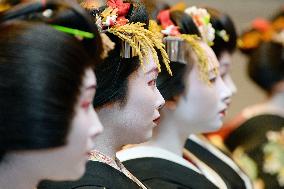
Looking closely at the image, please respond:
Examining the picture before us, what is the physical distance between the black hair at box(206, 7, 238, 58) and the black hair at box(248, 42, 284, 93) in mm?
705

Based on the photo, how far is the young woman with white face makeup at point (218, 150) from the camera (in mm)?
1918

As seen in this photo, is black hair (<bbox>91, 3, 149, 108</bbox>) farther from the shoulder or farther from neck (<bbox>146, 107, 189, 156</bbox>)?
neck (<bbox>146, 107, 189, 156</bbox>)

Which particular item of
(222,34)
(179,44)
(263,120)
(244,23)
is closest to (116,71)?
(179,44)

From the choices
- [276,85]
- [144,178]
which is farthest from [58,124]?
[276,85]

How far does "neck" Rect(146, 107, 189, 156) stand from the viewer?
5.82ft

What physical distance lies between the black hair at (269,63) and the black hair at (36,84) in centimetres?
173

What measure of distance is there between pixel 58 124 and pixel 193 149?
1055 millimetres

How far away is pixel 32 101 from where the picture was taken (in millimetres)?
988

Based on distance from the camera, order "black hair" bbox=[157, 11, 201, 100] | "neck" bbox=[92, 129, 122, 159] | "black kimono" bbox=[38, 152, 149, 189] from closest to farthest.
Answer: "black kimono" bbox=[38, 152, 149, 189] → "neck" bbox=[92, 129, 122, 159] → "black hair" bbox=[157, 11, 201, 100]

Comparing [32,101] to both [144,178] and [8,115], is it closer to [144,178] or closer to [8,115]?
[8,115]

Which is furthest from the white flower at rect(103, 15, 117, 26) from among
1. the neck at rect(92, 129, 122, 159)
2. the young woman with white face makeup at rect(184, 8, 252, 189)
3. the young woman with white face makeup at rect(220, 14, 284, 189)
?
the young woman with white face makeup at rect(220, 14, 284, 189)

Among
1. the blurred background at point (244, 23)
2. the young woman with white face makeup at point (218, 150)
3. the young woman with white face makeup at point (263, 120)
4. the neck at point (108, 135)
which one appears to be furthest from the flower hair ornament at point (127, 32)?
the blurred background at point (244, 23)

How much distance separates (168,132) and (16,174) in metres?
0.76

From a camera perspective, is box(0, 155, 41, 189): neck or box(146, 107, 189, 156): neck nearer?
box(0, 155, 41, 189): neck
